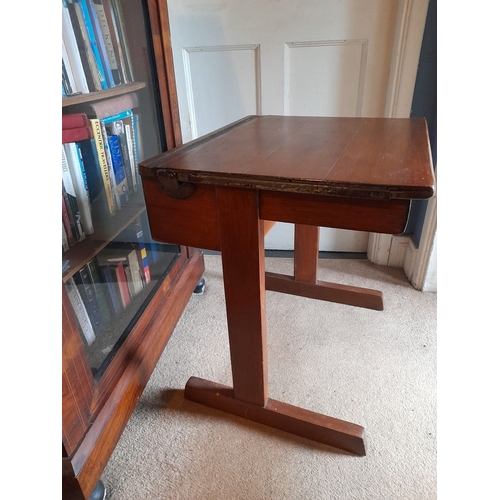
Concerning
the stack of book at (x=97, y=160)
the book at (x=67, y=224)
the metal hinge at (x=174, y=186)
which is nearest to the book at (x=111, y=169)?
the stack of book at (x=97, y=160)

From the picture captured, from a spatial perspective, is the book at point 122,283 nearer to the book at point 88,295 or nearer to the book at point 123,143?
the book at point 88,295

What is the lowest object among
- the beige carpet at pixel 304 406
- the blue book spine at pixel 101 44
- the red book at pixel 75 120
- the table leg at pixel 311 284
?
the beige carpet at pixel 304 406

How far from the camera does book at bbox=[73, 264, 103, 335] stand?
36.1 inches

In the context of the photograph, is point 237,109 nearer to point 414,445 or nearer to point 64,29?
point 64,29

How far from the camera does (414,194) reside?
0.58 m

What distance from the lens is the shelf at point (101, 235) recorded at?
0.87m

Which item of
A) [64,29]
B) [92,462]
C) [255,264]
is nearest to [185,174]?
[255,264]

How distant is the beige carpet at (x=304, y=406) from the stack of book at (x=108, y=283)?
24 centimetres

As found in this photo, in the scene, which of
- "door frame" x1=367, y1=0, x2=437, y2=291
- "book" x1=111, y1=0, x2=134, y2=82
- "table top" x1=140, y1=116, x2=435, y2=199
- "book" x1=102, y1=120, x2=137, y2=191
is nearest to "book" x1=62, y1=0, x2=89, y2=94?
"book" x1=102, y1=120, x2=137, y2=191

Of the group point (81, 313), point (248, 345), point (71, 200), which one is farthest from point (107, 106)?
point (248, 345)

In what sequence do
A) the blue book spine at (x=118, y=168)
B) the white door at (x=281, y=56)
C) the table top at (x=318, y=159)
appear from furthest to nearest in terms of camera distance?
1. the white door at (x=281, y=56)
2. the blue book spine at (x=118, y=168)
3. the table top at (x=318, y=159)

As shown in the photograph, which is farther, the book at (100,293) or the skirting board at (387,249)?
the skirting board at (387,249)

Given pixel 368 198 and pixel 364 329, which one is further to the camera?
pixel 364 329
